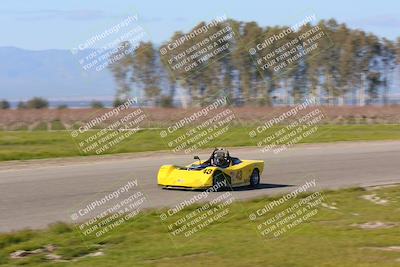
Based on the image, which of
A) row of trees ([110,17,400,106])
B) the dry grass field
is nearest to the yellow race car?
the dry grass field

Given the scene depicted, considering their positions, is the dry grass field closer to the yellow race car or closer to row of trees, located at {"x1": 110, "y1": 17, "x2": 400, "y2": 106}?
row of trees, located at {"x1": 110, "y1": 17, "x2": 400, "y2": 106}

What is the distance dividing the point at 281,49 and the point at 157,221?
62251mm

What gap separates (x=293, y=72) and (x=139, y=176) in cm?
6540

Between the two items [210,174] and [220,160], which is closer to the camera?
[210,174]

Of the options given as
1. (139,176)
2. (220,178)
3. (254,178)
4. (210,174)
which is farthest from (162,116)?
(210,174)

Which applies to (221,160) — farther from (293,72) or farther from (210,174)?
(293,72)

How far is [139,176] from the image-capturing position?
2200cm

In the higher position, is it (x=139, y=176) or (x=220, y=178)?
(x=139, y=176)

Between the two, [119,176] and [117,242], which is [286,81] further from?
[117,242]

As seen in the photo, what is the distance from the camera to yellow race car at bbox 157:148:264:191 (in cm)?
1883

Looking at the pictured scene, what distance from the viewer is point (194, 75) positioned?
7919cm

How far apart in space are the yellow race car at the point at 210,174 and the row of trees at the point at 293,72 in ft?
188

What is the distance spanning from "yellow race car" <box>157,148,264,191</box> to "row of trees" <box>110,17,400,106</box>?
188 ft

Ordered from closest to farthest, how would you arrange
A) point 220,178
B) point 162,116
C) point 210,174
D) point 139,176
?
1. point 210,174
2. point 220,178
3. point 139,176
4. point 162,116
